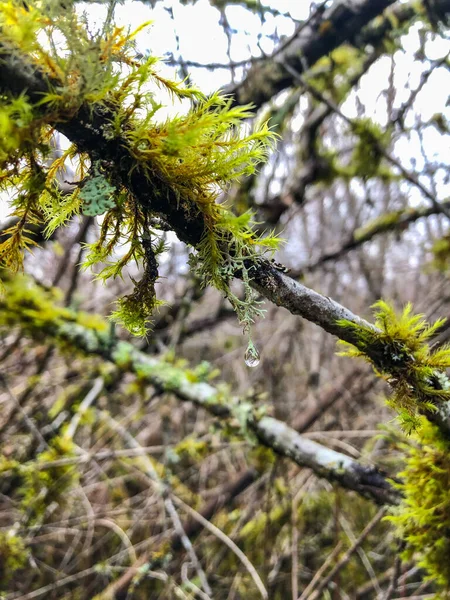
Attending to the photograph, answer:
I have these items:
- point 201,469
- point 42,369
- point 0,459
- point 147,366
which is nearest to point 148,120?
point 147,366

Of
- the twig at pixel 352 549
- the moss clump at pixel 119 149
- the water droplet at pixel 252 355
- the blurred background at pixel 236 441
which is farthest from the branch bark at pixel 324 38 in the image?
the twig at pixel 352 549

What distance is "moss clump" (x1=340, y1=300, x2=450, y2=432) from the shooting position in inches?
29.0

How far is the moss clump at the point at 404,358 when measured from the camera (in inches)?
29.0

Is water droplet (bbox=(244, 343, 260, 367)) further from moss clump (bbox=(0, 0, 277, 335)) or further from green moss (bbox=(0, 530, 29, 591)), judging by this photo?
green moss (bbox=(0, 530, 29, 591))

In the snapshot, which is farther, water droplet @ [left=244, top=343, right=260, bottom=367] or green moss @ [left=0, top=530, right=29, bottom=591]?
green moss @ [left=0, top=530, right=29, bottom=591]

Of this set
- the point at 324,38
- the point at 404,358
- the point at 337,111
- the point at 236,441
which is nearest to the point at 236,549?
the point at 236,441

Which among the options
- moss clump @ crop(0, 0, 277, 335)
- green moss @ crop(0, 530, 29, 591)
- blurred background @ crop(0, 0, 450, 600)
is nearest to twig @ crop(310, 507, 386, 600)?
blurred background @ crop(0, 0, 450, 600)

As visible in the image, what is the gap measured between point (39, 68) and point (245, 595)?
8.70 feet

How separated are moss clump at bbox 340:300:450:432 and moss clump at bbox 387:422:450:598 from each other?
0.20 meters

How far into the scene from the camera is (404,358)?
0.75 meters

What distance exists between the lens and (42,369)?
8.64 feet

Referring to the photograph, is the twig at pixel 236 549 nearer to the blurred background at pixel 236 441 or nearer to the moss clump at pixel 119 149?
the blurred background at pixel 236 441

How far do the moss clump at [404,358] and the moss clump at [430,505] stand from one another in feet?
0.65

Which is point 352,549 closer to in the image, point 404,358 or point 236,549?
point 236,549
